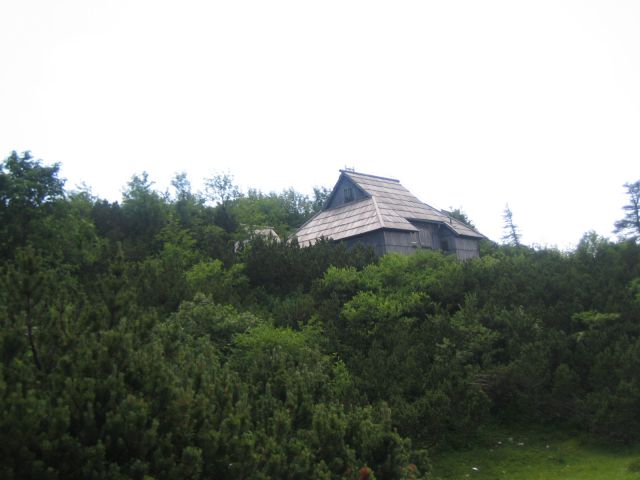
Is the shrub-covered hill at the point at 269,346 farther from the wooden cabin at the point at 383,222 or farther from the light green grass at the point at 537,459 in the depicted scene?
the wooden cabin at the point at 383,222

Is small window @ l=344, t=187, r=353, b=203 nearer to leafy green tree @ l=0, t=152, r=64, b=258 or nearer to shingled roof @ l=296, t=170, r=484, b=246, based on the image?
shingled roof @ l=296, t=170, r=484, b=246

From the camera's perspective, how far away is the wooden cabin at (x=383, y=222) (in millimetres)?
31969

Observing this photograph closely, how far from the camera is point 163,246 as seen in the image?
30.6 metres

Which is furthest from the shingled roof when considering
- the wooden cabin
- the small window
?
the small window

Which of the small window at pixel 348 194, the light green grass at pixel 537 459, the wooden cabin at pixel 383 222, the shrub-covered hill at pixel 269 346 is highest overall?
the small window at pixel 348 194

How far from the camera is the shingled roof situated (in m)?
32.5

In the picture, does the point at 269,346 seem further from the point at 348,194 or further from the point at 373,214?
the point at 348,194

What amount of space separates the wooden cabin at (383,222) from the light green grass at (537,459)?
1482cm

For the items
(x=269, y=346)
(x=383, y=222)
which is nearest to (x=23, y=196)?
(x=269, y=346)

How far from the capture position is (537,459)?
16.1 m

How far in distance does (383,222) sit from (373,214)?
1304mm

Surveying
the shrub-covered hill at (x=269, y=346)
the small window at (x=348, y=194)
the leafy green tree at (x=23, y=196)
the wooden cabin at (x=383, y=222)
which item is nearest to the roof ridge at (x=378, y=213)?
the wooden cabin at (x=383, y=222)

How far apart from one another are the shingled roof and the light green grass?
15.1m

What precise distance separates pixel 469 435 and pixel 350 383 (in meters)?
3.63
